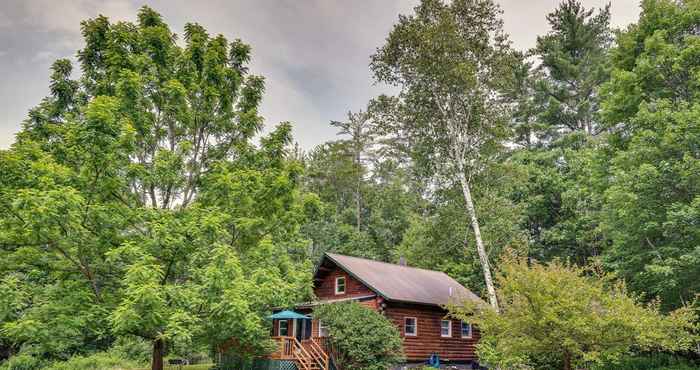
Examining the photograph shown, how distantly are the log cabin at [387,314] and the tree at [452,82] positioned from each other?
3.53 m

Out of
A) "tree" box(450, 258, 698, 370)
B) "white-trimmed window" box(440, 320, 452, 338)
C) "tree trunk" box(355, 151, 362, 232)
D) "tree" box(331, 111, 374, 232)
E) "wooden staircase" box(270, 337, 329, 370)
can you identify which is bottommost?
"wooden staircase" box(270, 337, 329, 370)

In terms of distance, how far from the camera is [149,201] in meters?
13.7

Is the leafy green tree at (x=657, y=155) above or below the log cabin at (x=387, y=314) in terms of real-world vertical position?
above

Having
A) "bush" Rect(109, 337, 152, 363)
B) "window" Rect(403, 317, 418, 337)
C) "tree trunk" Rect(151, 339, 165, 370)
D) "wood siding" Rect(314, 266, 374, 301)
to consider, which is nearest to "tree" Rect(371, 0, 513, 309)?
"window" Rect(403, 317, 418, 337)

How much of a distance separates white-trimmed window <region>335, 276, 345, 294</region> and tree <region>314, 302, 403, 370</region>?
3661mm

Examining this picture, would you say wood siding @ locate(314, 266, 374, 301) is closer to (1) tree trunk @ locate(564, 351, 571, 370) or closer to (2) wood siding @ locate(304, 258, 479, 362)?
(2) wood siding @ locate(304, 258, 479, 362)

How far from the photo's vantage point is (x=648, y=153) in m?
18.4

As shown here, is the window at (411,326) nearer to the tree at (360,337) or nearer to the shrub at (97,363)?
the tree at (360,337)

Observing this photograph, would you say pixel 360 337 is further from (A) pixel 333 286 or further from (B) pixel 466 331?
(B) pixel 466 331

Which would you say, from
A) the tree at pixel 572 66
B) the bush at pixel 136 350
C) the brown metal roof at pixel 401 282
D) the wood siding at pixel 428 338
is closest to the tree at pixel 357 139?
the tree at pixel 572 66

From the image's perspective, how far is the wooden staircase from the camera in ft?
58.0

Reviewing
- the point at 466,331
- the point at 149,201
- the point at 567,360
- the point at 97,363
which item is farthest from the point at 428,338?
the point at 97,363

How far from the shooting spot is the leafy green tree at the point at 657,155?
56.9 feet

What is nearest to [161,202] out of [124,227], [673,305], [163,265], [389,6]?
Result: [124,227]
